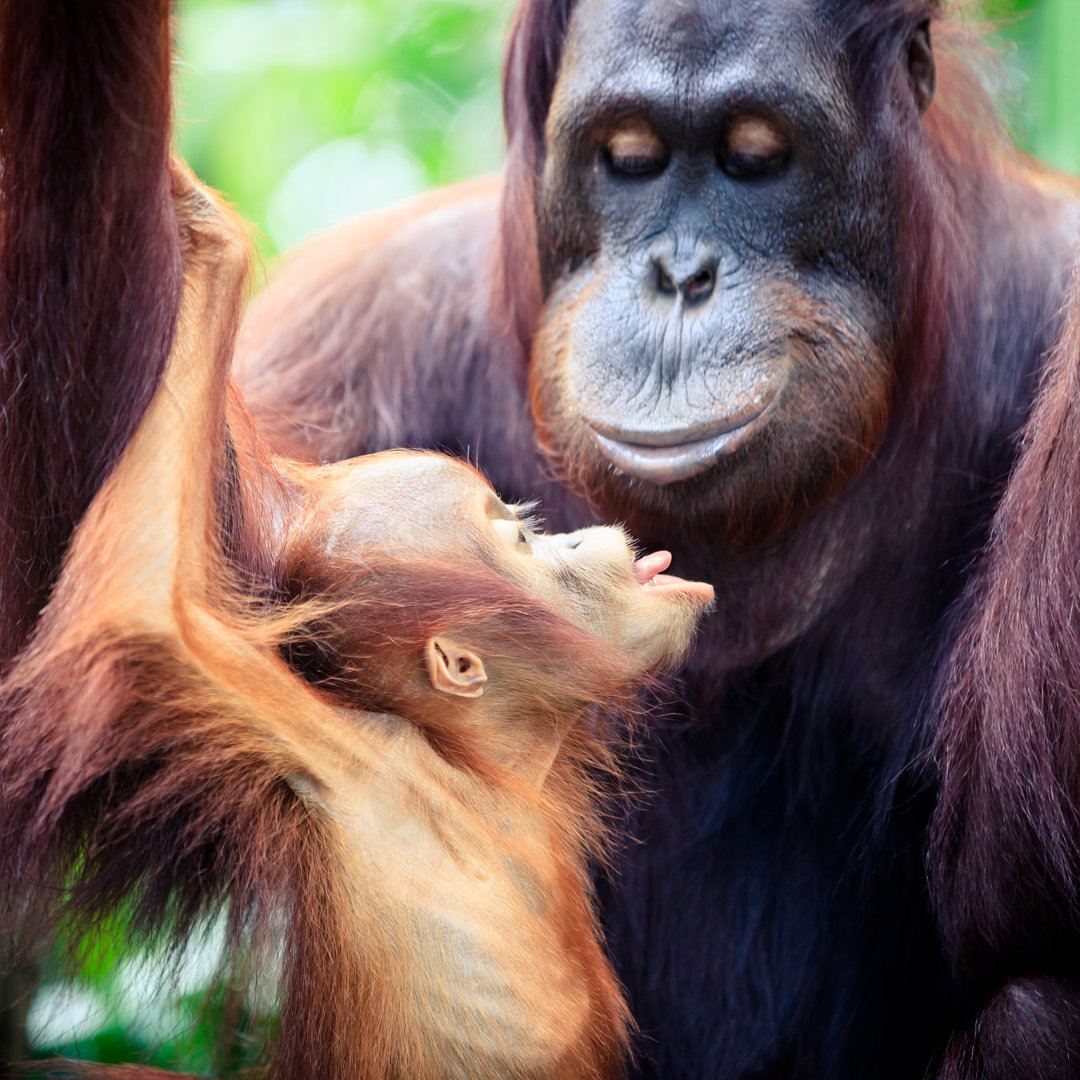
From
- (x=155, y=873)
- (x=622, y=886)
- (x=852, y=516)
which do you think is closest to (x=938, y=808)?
(x=852, y=516)

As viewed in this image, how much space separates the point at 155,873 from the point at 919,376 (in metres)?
1.14

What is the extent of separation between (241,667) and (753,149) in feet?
3.06

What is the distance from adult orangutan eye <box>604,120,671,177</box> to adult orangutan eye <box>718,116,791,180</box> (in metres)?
0.08

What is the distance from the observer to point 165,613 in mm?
1248

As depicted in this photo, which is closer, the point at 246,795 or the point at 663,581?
the point at 246,795

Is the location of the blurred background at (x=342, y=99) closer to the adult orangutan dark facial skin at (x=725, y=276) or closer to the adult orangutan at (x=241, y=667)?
the adult orangutan dark facial skin at (x=725, y=276)

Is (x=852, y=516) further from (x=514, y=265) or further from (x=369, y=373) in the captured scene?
(x=369, y=373)

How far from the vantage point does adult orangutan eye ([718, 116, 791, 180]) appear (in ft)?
5.79

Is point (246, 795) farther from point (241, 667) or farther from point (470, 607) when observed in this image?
point (470, 607)

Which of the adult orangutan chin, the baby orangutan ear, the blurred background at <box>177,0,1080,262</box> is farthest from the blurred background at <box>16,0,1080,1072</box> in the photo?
the baby orangutan ear

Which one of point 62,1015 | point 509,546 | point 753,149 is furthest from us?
point 62,1015

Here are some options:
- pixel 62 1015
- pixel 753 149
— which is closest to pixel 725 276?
pixel 753 149

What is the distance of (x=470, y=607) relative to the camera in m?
1.52

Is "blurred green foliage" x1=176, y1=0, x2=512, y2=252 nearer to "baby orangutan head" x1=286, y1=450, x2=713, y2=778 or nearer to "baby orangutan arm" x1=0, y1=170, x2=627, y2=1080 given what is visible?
"baby orangutan head" x1=286, y1=450, x2=713, y2=778
